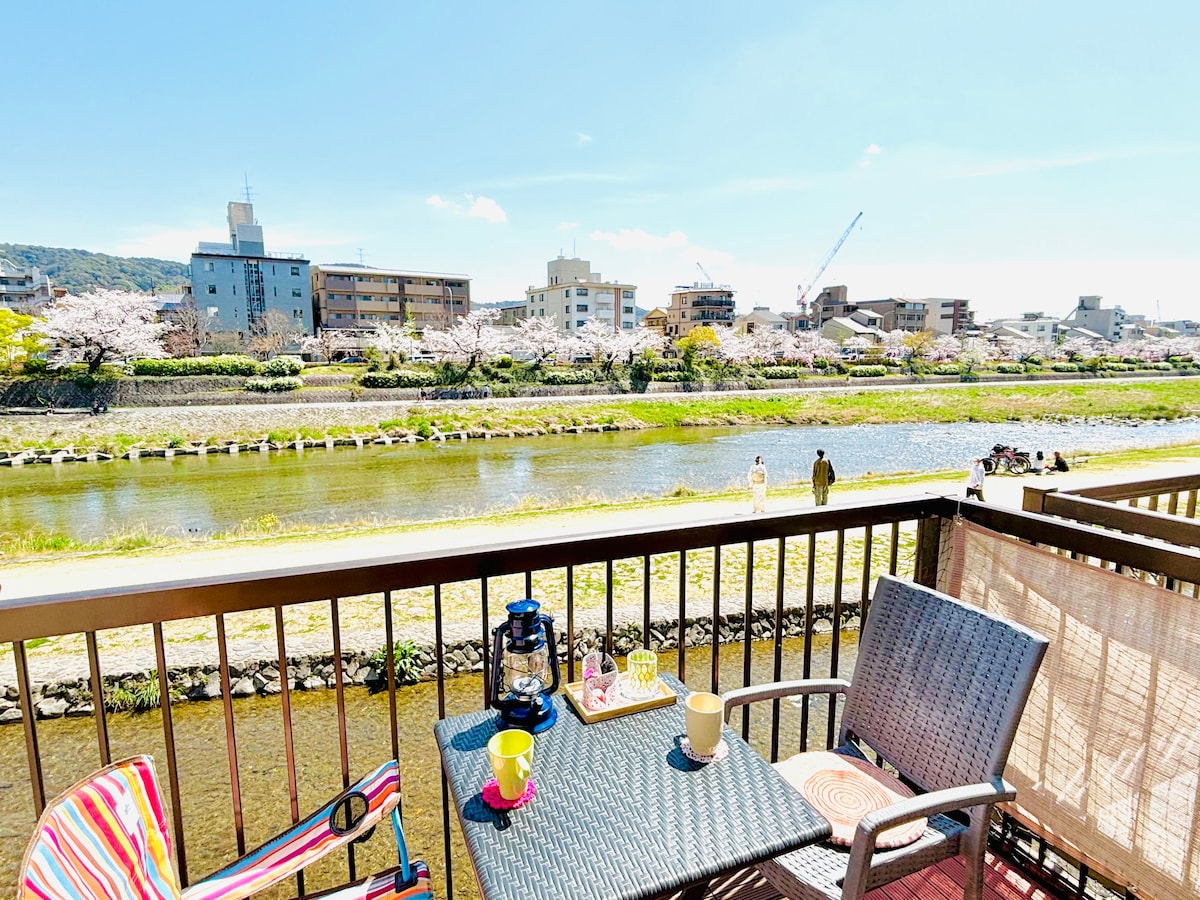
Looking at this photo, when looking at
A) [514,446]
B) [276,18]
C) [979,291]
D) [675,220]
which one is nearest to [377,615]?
[276,18]

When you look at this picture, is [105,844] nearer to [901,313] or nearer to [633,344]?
[633,344]

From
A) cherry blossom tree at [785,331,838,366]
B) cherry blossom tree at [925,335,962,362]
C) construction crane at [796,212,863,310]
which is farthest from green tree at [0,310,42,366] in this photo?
construction crane at [796,212,863,310]

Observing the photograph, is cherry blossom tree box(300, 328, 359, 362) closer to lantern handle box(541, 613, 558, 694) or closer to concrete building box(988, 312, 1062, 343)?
lantern handle box(541, 613, 558, 694)

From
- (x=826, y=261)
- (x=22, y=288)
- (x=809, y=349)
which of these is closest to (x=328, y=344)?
(x=22, y=288)

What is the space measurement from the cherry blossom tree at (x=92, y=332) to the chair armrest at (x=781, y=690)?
114 feet

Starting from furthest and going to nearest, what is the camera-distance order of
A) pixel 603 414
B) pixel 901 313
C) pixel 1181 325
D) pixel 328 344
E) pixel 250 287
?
1. pixel 1181 325
2. pixel 901 313
3. pixel 250 287
4. pixel 328 344
5. pixel 603 414

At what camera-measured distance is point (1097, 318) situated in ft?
312

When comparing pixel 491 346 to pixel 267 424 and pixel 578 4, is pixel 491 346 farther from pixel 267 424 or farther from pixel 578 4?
pixel 578 4

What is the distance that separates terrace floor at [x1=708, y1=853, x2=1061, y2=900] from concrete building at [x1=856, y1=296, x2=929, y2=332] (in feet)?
253

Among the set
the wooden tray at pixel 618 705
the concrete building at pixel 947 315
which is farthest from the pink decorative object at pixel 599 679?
the concrete building at pixel 947 315

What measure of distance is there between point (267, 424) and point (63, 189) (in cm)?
4216

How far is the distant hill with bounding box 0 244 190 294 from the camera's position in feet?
294

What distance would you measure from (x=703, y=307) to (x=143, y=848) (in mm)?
63358

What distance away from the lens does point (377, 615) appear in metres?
5.99
